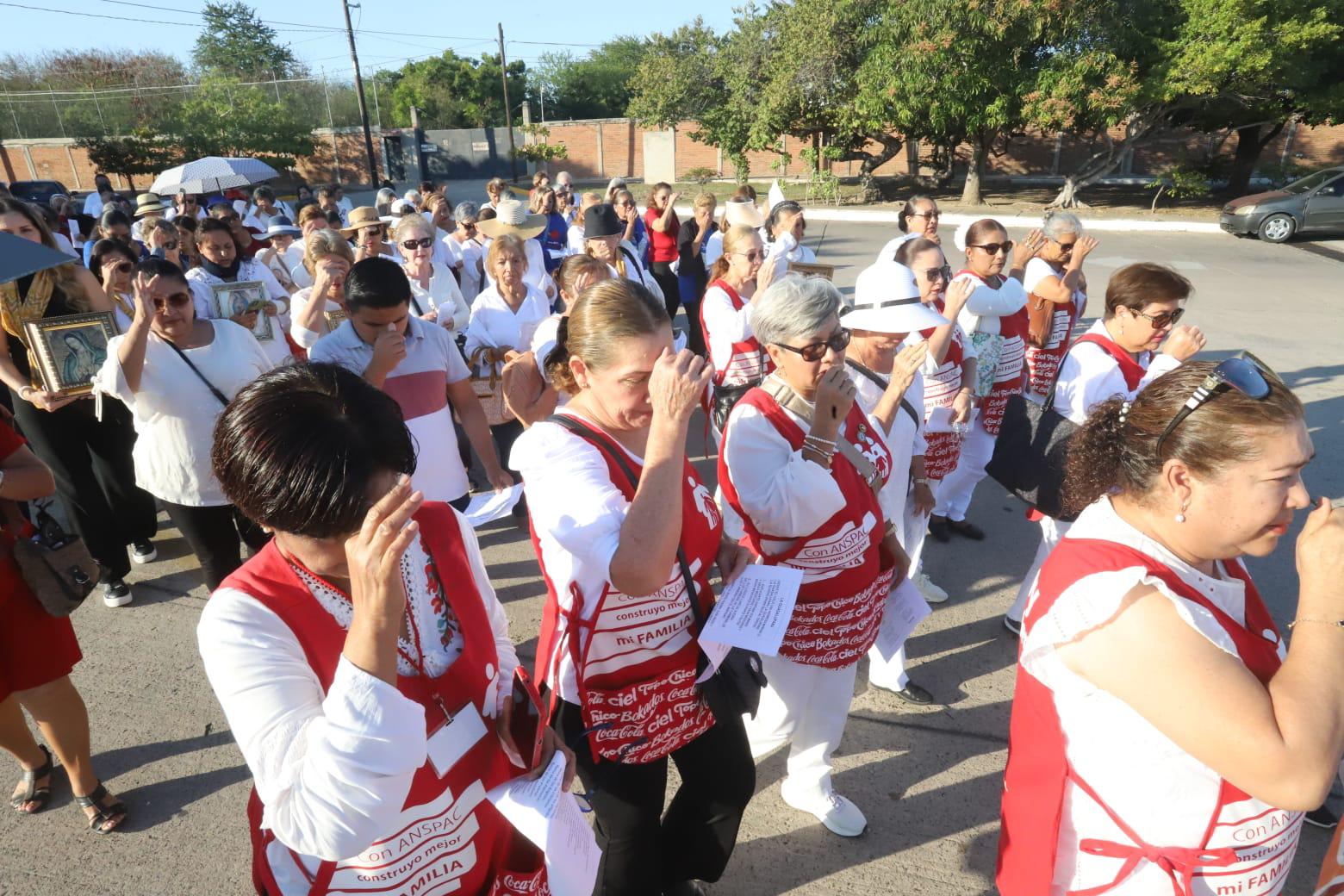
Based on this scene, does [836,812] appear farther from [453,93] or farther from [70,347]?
[453,93]

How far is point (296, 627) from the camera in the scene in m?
1.32

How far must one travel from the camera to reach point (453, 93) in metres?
59.4

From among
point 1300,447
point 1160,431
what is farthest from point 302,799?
point 1300,447

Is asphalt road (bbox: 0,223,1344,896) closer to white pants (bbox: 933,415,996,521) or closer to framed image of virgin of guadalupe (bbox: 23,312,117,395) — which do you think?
white pants (bbox: 933,415,996,521)

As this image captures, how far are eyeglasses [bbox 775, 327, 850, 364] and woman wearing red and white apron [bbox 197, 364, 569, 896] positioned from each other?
126 cm

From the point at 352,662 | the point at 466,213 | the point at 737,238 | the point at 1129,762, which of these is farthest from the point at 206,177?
the point at 1129,762

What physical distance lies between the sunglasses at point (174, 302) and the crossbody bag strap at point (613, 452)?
2.41 metres

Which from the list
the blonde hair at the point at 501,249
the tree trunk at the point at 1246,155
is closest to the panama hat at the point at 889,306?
the blonde hair at the point at 501,249

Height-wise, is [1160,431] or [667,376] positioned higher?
[667,376]

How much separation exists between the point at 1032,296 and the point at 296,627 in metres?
4.87

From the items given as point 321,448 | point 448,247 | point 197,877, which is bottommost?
point 197,877

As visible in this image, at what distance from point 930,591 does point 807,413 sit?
234cm

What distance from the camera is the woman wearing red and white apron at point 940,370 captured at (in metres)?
3.82

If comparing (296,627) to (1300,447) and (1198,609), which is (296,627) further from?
(1300,447)
